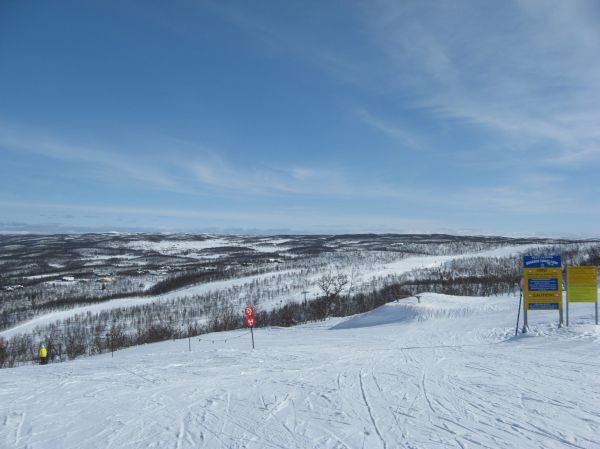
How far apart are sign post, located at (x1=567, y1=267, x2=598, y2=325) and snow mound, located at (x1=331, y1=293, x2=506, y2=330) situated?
506 inches

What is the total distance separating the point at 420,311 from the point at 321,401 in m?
26.3

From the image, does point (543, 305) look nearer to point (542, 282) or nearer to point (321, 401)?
point (542, 282)

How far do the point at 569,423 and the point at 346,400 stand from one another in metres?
3.83

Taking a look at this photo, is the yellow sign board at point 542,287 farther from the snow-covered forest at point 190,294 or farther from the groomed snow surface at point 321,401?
the snow-covered forest at point 190,294

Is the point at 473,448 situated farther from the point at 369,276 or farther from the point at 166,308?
the point at 369,276

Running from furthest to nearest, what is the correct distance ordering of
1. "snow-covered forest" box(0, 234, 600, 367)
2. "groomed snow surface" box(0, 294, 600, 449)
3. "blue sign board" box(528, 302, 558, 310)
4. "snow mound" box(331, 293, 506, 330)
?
"snow-covered forest" box(0, 234, 600, 367), "snow mound" box(331, 293, 506, 330), "blue sign board" box(528, 302, 558, 310), "groomed snow surface" box(0, 294, 600, 449)

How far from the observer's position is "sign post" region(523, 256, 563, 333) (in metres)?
16.7

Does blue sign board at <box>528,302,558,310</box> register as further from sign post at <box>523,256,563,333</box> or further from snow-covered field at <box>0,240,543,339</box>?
snow-covered field at <box>0,240,543,339</box>

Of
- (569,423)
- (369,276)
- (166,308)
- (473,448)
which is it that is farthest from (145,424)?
(369,276)

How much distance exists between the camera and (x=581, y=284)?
53.4ft

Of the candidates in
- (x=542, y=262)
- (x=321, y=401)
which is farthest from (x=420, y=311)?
(x=321, y=401)

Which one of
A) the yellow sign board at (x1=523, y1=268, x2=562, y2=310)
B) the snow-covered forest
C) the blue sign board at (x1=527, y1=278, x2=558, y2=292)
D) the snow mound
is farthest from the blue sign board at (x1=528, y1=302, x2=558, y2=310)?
the snow-covered forest

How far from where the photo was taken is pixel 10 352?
6519 cm

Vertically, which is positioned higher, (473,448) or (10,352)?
(473,448)
